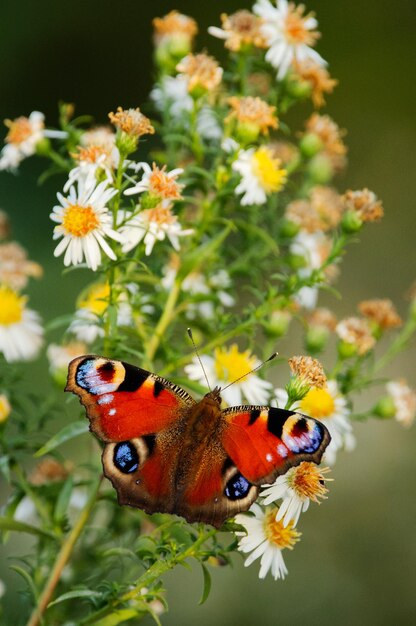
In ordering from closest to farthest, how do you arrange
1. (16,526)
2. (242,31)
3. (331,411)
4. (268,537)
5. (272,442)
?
(272,442)
(268,537)
(16,526)
(331,411)
(242,31)

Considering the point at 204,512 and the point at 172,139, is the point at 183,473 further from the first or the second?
the point at 172,139

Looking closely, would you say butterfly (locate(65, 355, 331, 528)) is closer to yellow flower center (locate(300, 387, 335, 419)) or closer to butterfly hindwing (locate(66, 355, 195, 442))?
butterfly hindwing (locate(66, 355, 195, 442))

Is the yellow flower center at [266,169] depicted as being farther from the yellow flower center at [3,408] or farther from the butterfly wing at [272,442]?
the yellow flower center at [3,408]

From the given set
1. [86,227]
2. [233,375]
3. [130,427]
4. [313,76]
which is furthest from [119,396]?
[313,76]

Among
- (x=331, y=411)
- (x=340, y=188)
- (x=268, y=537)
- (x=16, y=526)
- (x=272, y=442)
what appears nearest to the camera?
(x=272, y=442)

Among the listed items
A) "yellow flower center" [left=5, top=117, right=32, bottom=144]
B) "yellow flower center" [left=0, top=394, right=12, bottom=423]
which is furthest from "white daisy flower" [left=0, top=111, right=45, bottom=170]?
"yellow flower center" [left=0, top=394, right=12, bottom=423]

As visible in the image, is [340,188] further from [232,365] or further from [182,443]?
[182,443]

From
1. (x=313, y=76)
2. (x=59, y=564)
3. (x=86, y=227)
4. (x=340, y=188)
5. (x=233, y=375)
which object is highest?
(x=340, y=188)
